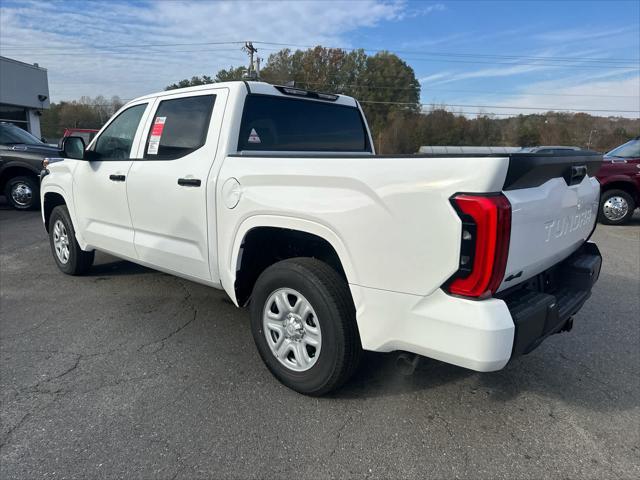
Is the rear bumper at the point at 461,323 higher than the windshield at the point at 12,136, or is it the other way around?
the windshield at the point at 12,136

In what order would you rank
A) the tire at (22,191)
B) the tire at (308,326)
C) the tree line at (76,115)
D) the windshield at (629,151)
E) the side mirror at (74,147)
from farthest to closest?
1. the tree line at (76,115)
2. the tire at (22,191)
3. the windshield at (629,151)
4. the side mirror at (74,147)
5. the tire at (308,326)

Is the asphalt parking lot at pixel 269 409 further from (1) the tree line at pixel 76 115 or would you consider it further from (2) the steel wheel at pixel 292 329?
(1) the tree line at pixel 76 115

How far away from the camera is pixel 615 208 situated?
9.66 metres

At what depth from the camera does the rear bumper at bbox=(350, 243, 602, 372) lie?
2096 millimetres

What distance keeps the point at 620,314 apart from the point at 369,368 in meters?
2.71

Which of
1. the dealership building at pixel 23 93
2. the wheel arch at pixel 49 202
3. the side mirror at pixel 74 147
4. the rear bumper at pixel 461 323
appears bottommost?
the rear bumper at pixel 461 323

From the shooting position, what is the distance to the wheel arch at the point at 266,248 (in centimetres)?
286

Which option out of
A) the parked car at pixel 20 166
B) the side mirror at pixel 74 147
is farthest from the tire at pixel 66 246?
the parked car at pixel 20 166

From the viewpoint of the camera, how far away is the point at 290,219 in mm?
2783

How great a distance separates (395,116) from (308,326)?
5771 centimetres

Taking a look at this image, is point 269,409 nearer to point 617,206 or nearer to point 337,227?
point 337,227

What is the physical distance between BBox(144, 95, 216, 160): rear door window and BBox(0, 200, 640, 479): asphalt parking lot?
149 centimetres

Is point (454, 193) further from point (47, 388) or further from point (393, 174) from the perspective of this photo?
point (47, 388)

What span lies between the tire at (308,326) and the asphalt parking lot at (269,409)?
191mm
